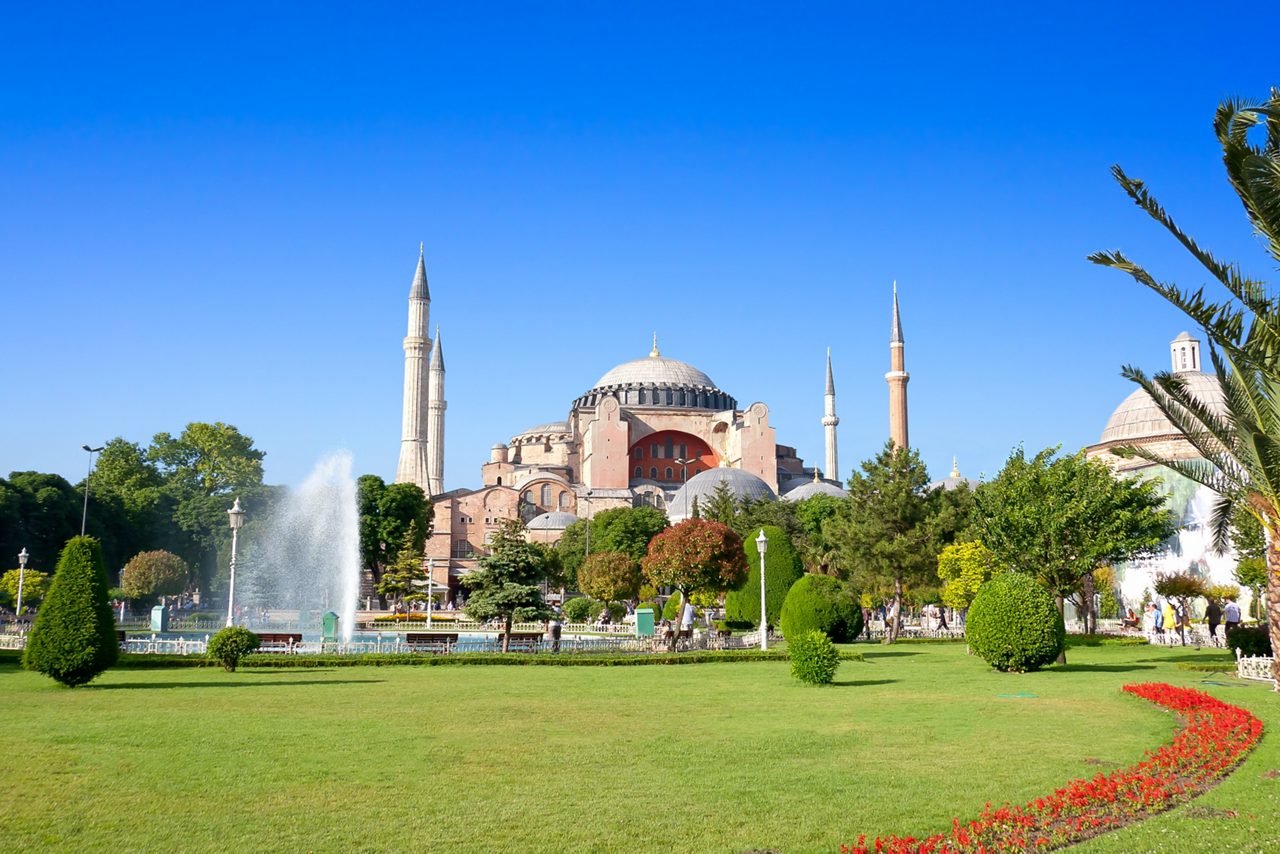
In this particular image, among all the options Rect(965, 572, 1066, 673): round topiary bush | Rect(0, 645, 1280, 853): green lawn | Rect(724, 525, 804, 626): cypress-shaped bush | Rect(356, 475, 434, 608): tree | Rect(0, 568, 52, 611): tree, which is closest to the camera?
Rect(0, 645, 1280, 853): green lawn

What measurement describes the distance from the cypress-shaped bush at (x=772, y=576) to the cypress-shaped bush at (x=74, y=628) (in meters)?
16.4

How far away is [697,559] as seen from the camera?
83.5 feet

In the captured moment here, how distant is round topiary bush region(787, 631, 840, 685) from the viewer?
1488cm

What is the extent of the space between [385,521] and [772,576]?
25.9m

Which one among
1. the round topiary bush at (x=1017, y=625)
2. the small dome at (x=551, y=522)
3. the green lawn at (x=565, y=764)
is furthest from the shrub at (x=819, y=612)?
the small dome at (x=551, y=522)

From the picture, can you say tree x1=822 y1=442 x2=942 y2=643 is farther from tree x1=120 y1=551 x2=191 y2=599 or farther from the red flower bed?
tree x1=120 y1=551 x2=191 y2=599

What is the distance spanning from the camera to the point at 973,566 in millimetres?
27250

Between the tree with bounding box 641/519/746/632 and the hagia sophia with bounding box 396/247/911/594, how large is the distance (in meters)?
30.6

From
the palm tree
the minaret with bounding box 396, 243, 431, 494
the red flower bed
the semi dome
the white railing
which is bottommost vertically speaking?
the red flower bed

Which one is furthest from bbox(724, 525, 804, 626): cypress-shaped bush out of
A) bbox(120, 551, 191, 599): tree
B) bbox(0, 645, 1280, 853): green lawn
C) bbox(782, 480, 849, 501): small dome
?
bbox(782, 480, 849, 501): small dome

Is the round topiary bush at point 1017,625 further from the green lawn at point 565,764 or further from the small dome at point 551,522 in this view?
the small dome at point 551,522

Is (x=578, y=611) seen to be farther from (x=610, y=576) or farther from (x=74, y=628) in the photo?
(x=74, y=628)

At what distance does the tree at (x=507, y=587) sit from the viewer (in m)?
22.5

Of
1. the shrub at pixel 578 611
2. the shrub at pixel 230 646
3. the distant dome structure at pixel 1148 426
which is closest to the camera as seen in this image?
the shrub at pixel 230 646
